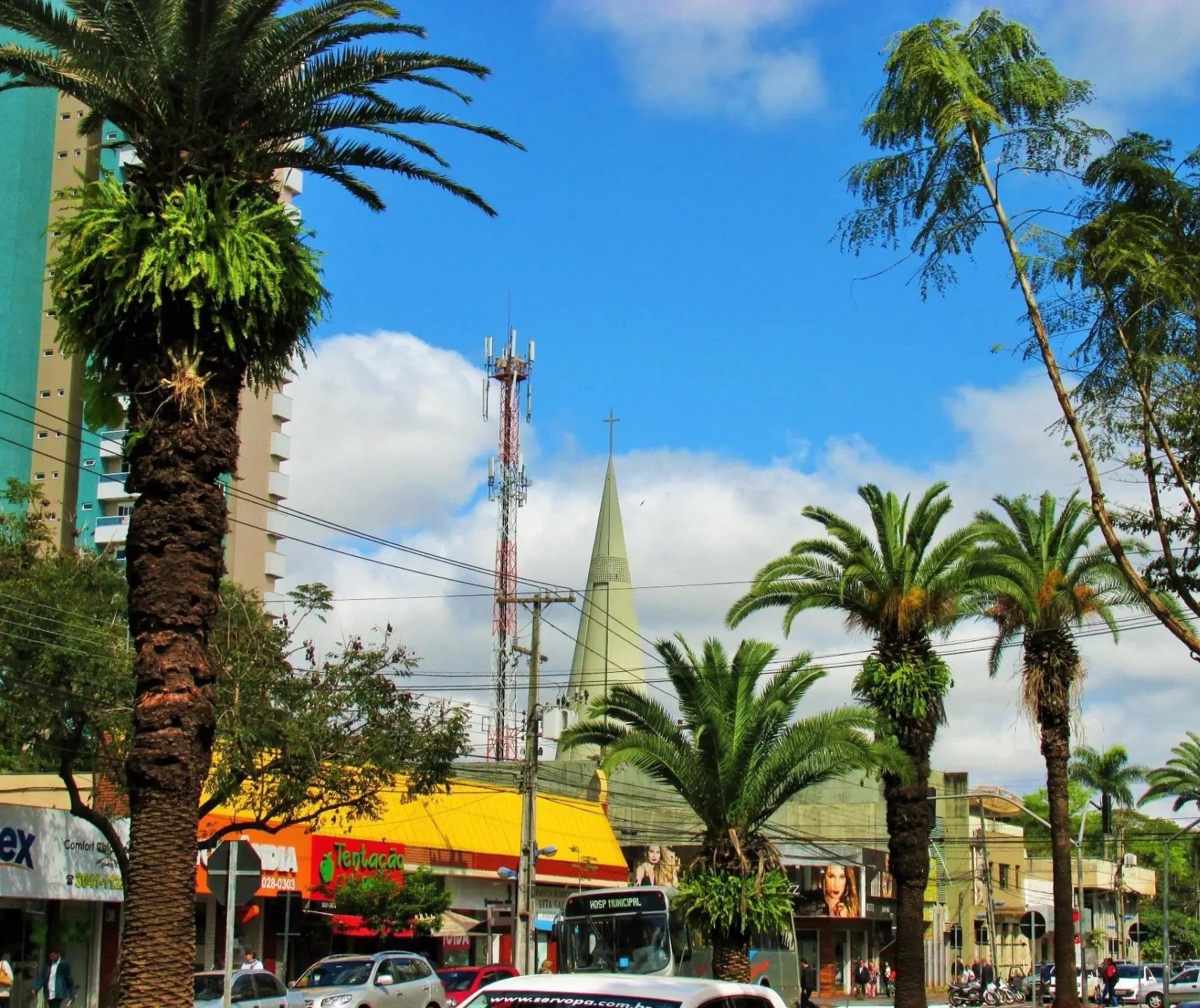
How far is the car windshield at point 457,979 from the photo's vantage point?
1193 inches

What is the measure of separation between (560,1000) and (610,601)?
3757 inches

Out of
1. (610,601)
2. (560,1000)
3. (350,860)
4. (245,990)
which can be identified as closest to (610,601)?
(610,601)

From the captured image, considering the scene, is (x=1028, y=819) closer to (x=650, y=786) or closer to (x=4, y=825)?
(x=650, y=786)

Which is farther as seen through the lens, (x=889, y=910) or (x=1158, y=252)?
(x=889, y=910)

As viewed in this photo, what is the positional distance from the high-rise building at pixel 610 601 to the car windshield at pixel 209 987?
79.3m

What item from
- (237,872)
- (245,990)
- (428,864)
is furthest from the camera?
(428,864)

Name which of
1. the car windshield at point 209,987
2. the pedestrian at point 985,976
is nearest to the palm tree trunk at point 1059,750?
the pedestrian at point 985,976

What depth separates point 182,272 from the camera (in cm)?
Answer: 1434

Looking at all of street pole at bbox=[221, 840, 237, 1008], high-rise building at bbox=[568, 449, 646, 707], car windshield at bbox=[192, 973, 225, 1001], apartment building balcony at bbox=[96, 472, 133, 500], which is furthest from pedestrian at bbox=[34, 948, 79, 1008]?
high-rise building at bbox=[568, 449, 646, 707]

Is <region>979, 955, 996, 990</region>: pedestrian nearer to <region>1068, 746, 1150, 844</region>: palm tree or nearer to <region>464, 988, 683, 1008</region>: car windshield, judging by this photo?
<region>1068, 746, 1150, 844</region>: palm tree

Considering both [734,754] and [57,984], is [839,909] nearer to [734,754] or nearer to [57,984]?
[734,754]

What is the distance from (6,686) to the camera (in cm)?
3145

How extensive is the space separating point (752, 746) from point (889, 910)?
1949 inches

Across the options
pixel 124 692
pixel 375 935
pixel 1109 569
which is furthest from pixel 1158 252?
pixel 375 935
